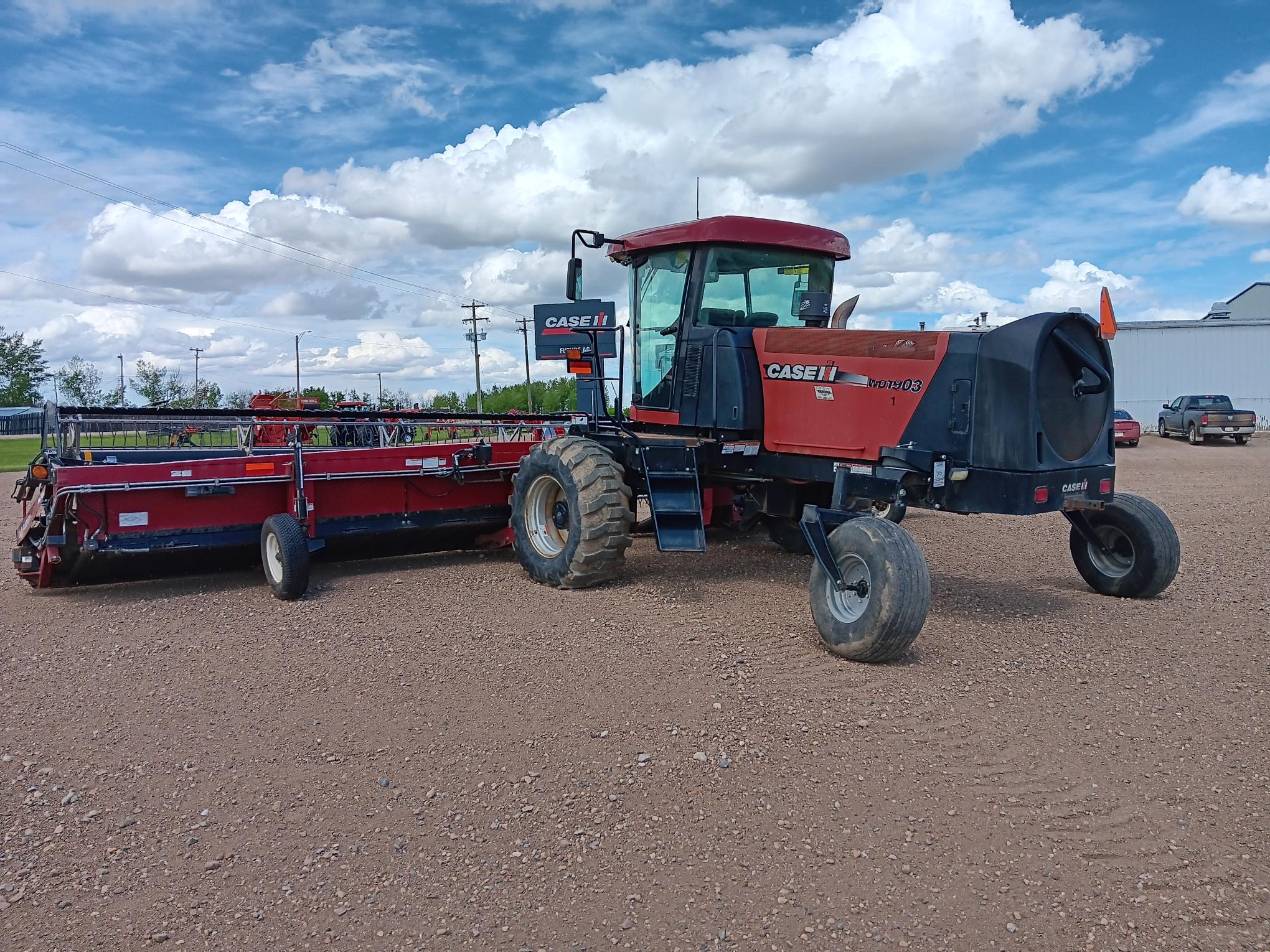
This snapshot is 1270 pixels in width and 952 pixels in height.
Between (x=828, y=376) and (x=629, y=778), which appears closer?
(x=629, y=778)

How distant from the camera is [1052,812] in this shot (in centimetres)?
378

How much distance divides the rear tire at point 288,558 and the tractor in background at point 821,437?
5.52 feet

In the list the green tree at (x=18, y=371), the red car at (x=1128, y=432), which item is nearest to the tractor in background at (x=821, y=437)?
the red car at (x=1128, y=432)

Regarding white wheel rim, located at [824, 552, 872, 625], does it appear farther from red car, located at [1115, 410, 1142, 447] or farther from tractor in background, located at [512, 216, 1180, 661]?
red car, located at [1115, 410, 1142, 447]

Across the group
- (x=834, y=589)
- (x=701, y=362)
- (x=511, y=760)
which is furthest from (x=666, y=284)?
(x=511, y=760)

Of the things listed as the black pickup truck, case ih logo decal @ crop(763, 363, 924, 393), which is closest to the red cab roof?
case ih logo decal @ crop(763, 363, 924, 393)

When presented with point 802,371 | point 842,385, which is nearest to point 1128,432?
point 802,371

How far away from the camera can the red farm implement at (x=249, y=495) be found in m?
7.34

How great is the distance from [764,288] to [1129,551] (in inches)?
133

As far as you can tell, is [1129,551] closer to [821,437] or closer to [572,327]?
[821,437]

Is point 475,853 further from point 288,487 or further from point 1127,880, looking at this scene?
point 288,487

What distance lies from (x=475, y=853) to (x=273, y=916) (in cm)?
69

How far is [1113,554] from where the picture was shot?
7.37m

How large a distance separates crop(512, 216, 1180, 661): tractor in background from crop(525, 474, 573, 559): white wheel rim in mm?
15
